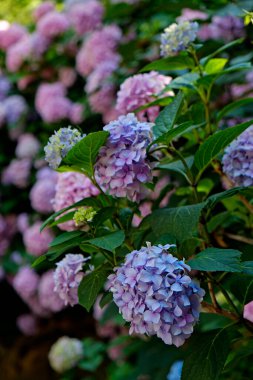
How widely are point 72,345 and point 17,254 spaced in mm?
649

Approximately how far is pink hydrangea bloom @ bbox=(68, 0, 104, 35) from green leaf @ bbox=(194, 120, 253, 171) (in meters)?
1.83

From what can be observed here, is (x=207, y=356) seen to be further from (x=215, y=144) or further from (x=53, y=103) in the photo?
(x=53, y=103)

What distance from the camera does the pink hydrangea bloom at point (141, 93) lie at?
140 cm

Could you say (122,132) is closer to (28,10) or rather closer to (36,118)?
(36,118)

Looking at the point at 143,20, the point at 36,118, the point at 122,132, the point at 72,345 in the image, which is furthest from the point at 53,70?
the point at 122,132

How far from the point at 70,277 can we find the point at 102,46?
167 centimetres

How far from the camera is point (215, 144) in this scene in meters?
1.01

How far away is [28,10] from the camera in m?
4.69

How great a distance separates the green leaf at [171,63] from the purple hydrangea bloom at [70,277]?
0.48 metres

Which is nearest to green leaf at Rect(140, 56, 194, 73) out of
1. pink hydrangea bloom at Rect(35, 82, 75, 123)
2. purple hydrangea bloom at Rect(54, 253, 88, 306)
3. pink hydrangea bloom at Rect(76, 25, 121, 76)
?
purple hydrangea bloom at Rect(54, 253, 88, 306)

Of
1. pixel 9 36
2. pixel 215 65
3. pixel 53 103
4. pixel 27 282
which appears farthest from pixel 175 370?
pixel 9 36

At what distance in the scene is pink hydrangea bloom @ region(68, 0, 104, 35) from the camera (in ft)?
8.88

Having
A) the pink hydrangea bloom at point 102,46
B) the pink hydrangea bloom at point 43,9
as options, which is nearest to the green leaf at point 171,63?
the pink hydrangea bloom at point 102,46

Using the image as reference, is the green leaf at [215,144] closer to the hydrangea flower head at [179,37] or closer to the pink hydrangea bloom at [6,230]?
the hydrangea flower head at [179,37]
